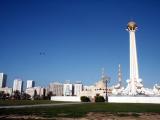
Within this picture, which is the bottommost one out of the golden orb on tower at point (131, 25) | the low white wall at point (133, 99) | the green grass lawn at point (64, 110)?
the green grass lawn at point (64, 110)

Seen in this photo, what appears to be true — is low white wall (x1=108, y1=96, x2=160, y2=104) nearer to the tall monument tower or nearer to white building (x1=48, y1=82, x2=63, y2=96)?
the tall monument tower

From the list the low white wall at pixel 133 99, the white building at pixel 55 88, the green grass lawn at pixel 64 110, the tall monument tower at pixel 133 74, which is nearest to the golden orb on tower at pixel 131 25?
the tall monument tower at pixel 133 74

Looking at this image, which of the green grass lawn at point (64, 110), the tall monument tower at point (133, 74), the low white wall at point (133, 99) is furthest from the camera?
the tall monument tower at point (133, 74)

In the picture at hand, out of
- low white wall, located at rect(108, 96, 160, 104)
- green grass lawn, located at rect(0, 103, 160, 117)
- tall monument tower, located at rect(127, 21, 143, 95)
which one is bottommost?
green grass lawn, located at rect(0, 103, 160, 117)

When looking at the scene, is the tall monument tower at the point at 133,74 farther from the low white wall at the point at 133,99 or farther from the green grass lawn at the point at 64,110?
the green grass lawn at the point at 64,110

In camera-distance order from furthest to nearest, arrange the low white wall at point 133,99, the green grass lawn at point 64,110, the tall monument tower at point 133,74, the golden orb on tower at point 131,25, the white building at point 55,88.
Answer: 1. the white building at point 55,88
2. the golden orb on tower at point 131,25
3. the tall monument tower at point 133,74
4. the low white wall at point 133,99
5. the green grass lawn at point 64,110

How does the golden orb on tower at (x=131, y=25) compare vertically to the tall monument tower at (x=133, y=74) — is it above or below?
above

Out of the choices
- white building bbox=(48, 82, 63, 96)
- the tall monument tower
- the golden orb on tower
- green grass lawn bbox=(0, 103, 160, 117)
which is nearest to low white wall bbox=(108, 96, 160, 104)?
the tall monument tower

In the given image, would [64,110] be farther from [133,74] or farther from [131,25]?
[131,25]

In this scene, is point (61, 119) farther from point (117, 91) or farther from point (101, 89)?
point (101, 89)

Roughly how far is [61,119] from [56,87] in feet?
550

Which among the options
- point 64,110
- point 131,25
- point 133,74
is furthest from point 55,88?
point 64,110

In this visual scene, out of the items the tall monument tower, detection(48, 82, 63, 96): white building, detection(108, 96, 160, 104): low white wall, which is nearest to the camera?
detection(108, 96, 160, 104): low white wall

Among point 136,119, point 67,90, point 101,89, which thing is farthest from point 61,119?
point 67,90
